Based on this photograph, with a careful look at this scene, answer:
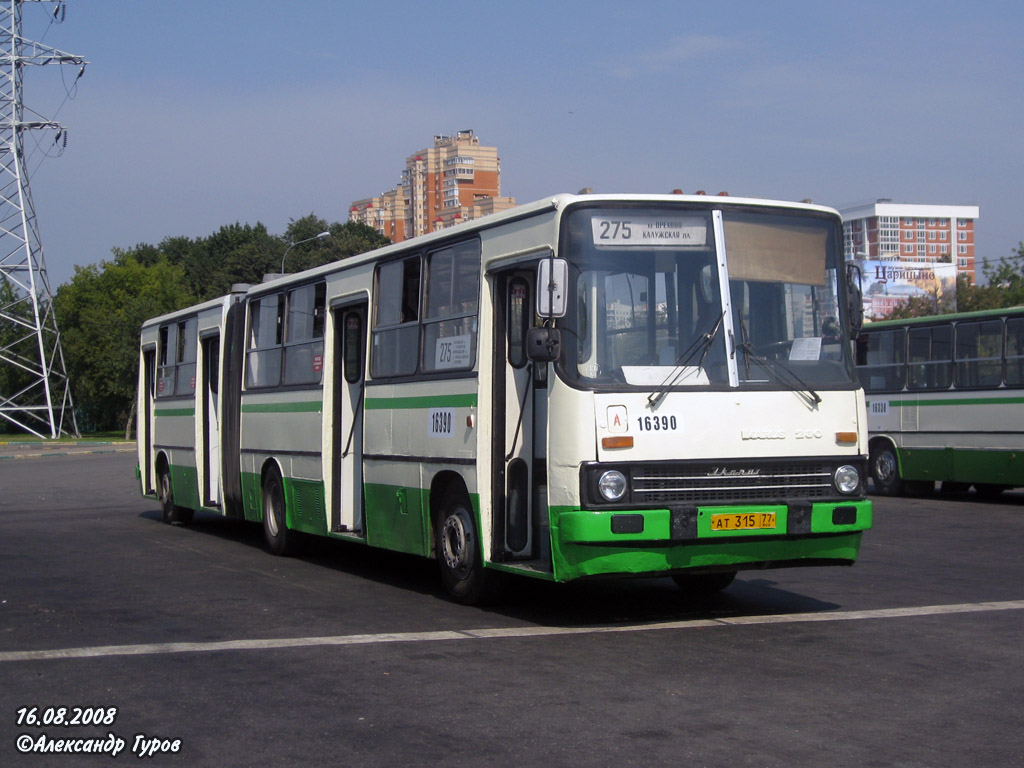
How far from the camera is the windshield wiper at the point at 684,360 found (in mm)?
9031

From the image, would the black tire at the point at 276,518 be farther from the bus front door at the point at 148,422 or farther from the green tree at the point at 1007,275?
the green tree at the point at 1007,275

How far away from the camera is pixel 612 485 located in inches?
350

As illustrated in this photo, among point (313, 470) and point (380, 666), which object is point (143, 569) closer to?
point (313, 470)

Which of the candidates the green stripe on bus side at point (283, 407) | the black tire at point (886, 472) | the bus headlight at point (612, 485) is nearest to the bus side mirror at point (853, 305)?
the bus headlight at point (612, 485)

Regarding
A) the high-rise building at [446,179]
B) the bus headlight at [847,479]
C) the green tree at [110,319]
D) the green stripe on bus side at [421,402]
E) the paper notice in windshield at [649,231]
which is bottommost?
the bus headlight at [847,479]

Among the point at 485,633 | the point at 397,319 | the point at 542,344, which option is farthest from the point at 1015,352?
the point at 485,633

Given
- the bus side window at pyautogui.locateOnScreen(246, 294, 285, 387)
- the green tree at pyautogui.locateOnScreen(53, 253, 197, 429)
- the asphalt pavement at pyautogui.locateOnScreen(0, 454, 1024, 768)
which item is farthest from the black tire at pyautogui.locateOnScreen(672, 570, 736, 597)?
the green tree at pyautogui.locateOnScreen(53, 253, 197, 429)

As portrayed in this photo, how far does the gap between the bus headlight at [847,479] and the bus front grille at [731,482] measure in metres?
0.05

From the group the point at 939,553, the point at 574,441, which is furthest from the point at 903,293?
the point at 574,441

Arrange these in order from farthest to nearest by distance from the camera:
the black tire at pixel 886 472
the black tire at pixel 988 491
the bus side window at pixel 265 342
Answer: the black tire at pixel 886 472, the black tire at pixel 988 491, the bus side window at pixel 265 342

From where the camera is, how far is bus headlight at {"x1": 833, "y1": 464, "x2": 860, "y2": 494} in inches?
375

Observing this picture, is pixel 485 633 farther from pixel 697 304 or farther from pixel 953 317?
pixel 953 317

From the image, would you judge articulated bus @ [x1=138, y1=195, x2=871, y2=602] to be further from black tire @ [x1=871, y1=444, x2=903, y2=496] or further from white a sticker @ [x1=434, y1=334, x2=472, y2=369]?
black tire @ [x1=871, y1=444, x2=903, y2=496]

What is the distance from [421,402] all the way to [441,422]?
51 centimetres
